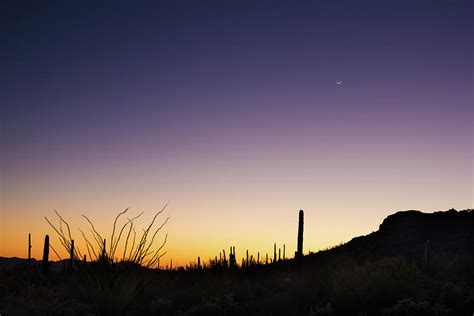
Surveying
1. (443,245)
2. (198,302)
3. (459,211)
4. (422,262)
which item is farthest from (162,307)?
(459,211)

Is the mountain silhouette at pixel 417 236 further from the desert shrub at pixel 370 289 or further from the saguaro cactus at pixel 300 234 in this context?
the desert shrub at pixel 370 289

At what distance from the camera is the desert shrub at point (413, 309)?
12.1 m

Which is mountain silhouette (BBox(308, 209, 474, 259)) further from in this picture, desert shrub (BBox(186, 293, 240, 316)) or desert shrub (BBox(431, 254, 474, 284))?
desert shrub (BBox(186, 293, 240, 316))

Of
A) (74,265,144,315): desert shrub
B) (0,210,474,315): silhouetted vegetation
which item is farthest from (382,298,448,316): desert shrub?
(74,265,144,315): desert shrub

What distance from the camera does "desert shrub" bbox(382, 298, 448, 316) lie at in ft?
39.6

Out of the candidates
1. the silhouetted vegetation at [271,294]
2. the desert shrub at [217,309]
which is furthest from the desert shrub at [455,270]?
the desert shrub at [217,309]

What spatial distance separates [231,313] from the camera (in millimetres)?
14219

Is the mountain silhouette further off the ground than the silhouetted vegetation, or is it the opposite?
the mountain silhouette

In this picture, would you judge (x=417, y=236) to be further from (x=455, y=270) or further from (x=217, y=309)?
(x=217, y=309)

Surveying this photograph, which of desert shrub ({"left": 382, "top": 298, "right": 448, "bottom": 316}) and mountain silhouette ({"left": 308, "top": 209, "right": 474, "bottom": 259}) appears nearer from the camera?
desert shrub ({"left": 382, "top": 298, "right": 448, "bottom": 316})

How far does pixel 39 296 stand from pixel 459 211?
30293mm

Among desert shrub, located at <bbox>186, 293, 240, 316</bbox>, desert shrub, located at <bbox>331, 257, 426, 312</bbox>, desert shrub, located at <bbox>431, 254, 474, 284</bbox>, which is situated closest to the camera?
desert shrub, located at <bbox>331, 257, 426, 312</bbox>

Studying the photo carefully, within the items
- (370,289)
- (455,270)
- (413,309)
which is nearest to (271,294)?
(370,289)

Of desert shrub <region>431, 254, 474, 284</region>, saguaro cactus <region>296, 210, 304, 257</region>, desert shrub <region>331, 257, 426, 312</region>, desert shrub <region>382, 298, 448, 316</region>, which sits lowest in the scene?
desert shrub <region>382, 298, 448, 316</region>
